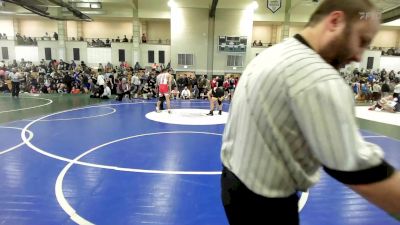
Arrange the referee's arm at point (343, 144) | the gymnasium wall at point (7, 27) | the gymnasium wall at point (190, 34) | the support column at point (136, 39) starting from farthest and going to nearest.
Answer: the gymnasium wall at point (7, 27), the support column at point (136, 39), the gymnasium wall at point (190, 34), the referee's arm at point (343, 144)

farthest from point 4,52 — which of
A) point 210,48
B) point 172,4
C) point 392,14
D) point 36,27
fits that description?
point 392,14

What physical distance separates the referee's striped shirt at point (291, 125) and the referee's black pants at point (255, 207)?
40 mm

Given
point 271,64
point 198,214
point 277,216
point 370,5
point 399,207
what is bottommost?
point 198,214

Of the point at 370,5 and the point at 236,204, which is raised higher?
the point at 370,5

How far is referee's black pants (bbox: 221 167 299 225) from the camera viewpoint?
1.12m

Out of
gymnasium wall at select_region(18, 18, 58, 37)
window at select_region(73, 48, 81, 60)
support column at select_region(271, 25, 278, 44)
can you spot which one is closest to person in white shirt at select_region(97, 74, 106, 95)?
window at select_region(73, 48, 81, 60)

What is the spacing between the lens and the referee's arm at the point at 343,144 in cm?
84

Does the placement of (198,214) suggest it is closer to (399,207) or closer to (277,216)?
(277,216)

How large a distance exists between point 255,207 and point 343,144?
46 cm

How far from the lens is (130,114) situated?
1025cm

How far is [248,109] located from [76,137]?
6.77 m

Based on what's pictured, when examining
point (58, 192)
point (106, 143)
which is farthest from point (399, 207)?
point (106, 143)

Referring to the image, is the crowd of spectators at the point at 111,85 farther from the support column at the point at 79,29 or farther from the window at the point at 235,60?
the support column at the point at 79,29

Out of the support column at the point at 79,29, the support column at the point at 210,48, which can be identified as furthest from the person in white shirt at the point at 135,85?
the support column at the point at 79,29
